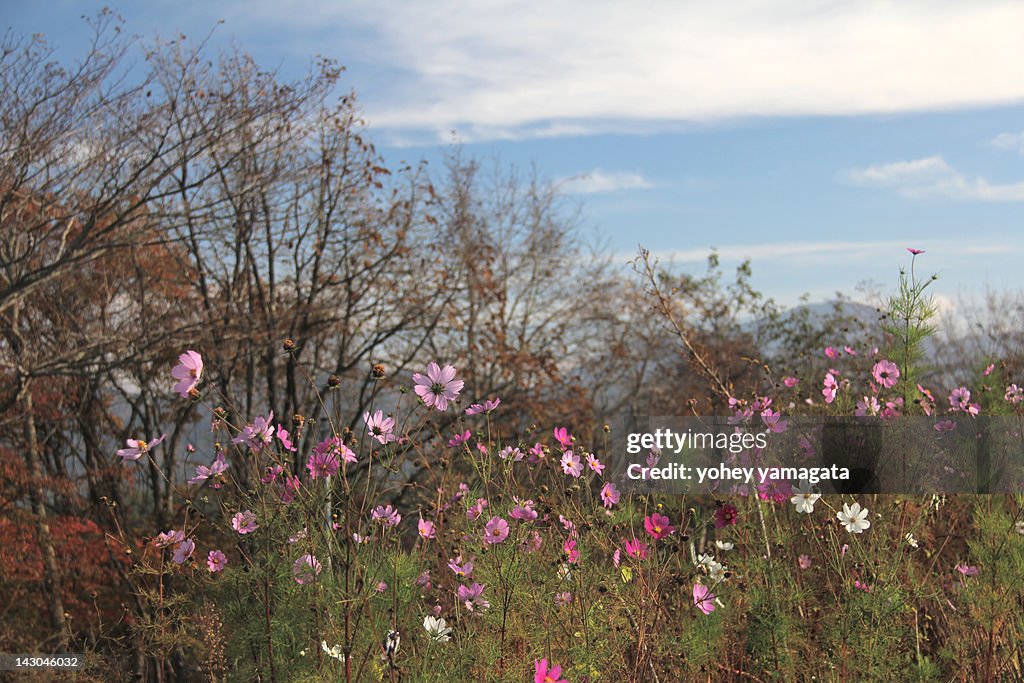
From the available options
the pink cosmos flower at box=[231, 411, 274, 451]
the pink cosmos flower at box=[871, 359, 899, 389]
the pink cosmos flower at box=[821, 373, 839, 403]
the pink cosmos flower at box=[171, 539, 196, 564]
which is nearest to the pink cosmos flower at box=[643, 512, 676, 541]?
the pink cosmos flower at box=[231, 411, 274, 451]

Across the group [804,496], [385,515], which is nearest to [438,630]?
[385,515]

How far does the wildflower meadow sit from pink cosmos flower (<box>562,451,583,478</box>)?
0.8 inches

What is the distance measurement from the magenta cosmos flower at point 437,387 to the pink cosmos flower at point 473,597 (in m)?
0.57

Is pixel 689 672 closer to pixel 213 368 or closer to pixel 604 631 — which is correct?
pixel 604 631

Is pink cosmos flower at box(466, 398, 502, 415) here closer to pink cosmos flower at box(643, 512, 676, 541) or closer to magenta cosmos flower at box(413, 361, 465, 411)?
magenta cosmos flower at box(413, 361, 465, 411)

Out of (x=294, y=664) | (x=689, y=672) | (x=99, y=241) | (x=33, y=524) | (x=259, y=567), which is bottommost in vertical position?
(x=33, y=524)

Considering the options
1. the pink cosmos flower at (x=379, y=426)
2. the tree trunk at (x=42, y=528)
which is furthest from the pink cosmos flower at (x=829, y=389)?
the tree trunk at (x=42, y=528)

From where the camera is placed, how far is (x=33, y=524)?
961 centimetres

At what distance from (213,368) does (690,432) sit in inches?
301

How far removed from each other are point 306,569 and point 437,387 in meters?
0.59

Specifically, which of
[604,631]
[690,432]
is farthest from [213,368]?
[604,631]

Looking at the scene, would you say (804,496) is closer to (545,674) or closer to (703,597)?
(703,597)

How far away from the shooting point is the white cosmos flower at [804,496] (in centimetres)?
315

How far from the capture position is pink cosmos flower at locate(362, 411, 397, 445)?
246cm
